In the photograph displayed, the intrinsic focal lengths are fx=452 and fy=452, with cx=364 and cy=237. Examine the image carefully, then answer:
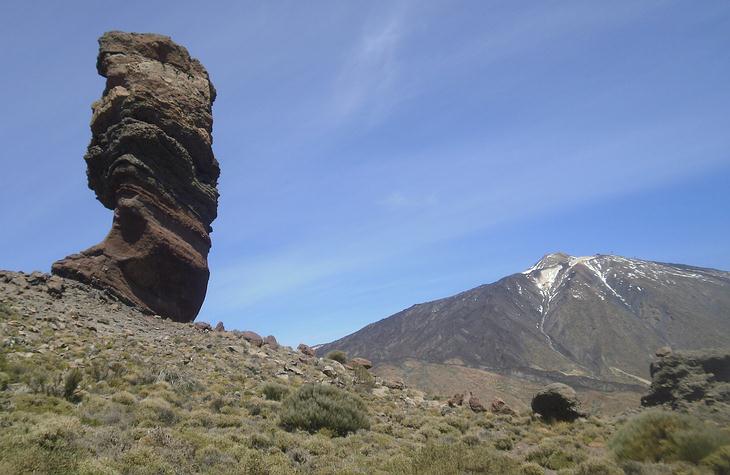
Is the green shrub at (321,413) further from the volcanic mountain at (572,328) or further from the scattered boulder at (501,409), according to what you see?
the volcanic mountain at (572,328)

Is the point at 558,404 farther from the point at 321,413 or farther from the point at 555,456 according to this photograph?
the point at 321,413

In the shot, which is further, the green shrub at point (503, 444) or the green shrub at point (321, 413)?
the green shrub at point (503, 444)


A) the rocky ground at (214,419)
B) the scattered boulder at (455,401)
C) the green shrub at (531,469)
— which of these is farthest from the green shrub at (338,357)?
the green shrub at (531,469)

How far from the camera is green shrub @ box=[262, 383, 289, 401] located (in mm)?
15766

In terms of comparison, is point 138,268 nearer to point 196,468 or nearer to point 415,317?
point 196,468

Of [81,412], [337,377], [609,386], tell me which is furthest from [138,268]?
[609,386]

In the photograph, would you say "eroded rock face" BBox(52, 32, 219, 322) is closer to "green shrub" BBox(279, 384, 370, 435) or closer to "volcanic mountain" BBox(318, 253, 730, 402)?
"green shrub" BBox(279, 384, 370, 435)

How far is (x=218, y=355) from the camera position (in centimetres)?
1905

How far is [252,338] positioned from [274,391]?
8.45 metres

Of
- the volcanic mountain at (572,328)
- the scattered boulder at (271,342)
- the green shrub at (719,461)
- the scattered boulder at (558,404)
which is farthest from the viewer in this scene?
the volcanic mountain at (572,328)

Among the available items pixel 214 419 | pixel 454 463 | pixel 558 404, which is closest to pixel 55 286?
pixel 214 419

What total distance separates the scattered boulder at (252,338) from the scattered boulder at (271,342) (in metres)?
0.48

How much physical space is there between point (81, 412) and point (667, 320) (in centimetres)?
18265

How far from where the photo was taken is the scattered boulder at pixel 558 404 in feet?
62.0
